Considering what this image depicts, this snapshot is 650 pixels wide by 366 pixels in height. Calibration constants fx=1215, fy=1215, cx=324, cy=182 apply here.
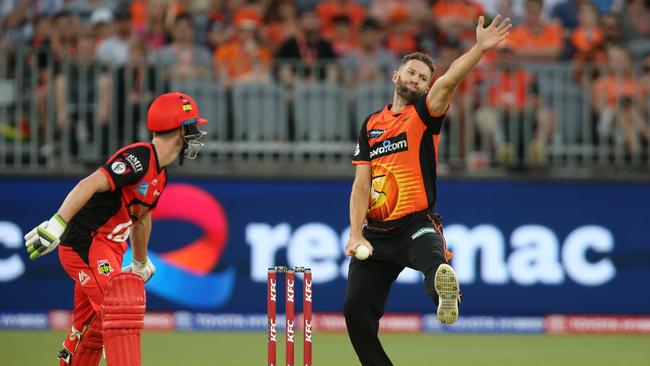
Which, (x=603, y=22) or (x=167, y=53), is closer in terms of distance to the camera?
(x=167, y=53)

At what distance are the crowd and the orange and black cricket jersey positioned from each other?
658cm

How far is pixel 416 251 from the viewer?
28.1ft

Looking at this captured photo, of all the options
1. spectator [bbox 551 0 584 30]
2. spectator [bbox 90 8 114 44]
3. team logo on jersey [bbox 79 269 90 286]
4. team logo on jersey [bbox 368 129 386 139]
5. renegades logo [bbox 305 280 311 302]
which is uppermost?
spectator [bbox 551 0 584 30]

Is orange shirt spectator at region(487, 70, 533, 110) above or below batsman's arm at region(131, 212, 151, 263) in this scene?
above

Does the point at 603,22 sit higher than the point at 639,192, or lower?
higher

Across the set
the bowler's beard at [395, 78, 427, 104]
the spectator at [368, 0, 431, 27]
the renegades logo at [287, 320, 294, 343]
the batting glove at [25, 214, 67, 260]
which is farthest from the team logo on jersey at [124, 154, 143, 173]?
the spectator at [368, 0, 431, 27]

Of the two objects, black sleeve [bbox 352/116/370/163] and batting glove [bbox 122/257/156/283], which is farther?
batting glove [bbox 122/257/156/283]

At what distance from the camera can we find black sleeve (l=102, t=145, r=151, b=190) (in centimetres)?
817

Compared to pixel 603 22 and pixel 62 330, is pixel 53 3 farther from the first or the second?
pixel 603 22

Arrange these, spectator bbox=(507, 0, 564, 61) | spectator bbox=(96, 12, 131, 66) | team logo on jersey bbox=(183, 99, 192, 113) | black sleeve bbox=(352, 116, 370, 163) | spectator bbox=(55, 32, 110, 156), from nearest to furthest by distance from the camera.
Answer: team logo on jersey bbox=(183, 99, 192, 113)
black sleeve bbox=(352, 116, 370, 163)
spectator bbox=(55, 32, 110, 156)
spectator bbox=(96, 12, 131, 66)
spectator bbox=(507, 0, 564, 61)

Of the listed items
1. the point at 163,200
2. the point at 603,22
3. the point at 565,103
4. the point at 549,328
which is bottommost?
the point at 549,328

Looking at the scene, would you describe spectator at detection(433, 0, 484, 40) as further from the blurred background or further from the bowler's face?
the bowler's face

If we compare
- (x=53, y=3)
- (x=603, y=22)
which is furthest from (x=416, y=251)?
(x=53, y=3)

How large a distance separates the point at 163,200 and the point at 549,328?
17.0ft
